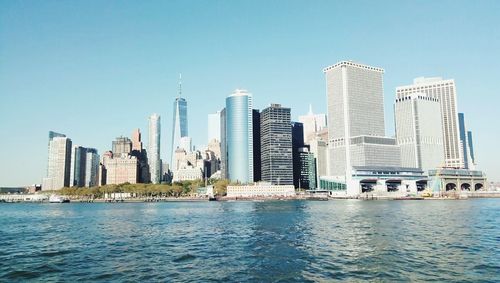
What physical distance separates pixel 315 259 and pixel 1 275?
96.9ft

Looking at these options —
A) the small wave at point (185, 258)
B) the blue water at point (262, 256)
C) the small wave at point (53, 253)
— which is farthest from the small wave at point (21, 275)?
the small wave at point (185, 258)

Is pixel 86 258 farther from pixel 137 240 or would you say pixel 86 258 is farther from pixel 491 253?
pixel 491 253

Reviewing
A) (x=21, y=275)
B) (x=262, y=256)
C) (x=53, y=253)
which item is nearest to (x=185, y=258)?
(x=262, y=256)

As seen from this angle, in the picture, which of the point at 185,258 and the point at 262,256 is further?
the point at 262,256

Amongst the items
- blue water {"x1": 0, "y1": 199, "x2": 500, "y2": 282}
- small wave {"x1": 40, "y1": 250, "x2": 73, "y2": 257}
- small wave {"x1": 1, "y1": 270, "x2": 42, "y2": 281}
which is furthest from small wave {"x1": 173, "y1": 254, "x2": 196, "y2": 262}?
small wave {"x1": 40, "y1": 250, "x2": 73, "y2": 257}

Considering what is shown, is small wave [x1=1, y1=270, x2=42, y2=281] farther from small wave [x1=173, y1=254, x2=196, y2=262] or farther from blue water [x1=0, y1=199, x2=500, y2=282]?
small wave [x1=173, y1=254, x2=196, y2=262]

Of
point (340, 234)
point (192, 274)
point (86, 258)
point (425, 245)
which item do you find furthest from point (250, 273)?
point (340, 234)

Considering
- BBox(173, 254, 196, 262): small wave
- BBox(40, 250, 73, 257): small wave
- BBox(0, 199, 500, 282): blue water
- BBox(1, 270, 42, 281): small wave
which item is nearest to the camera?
BBox(0, 199, 500, 282): blue water

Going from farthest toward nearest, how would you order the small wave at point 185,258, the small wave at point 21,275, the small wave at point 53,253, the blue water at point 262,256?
the small wave at point 53,253 → the small wave at point 185,258 → the small wave at point 21,275 → the blue water at point 262,256

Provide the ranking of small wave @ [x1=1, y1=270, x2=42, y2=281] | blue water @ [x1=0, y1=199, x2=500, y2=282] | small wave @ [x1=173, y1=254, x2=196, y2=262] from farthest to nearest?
small wave @ [x1=173, y1=254, x2=196, y2=262] → small wave @ [x1=1, y1=270, x2=42, y2=281] → blue water @ [x1=0, y1=199, x2=500, y2=282]

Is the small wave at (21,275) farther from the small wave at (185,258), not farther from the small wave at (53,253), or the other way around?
the small wave at (185,258)

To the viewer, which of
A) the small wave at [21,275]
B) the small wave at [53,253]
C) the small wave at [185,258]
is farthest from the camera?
the small wave at [53,253]

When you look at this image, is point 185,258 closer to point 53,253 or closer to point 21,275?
point 21,275

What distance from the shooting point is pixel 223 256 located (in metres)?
43.8
